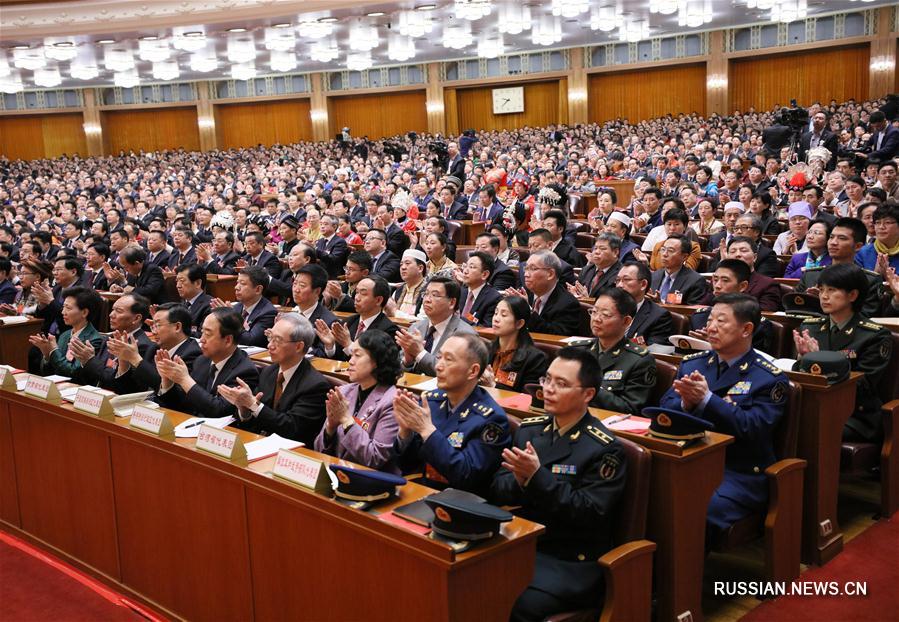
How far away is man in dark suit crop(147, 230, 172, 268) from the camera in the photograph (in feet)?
22.4

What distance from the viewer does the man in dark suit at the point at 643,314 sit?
359cm

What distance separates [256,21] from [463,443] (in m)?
11.1

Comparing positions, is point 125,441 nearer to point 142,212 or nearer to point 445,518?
point 445,518

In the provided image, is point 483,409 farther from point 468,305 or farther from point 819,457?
point 468,305

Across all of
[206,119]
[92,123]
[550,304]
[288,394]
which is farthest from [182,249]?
[92,123]

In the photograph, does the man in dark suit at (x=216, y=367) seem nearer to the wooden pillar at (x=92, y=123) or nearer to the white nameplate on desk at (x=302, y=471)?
the white nameplate on desk at (x=302, y=471)

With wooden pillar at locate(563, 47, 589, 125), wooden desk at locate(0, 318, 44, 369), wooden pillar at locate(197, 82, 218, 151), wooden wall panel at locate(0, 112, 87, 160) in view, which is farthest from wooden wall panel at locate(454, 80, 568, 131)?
wooden desk at locate(0, 318, 44, 369)

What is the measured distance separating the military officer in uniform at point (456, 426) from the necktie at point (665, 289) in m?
2.14

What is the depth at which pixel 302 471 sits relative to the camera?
2.04m

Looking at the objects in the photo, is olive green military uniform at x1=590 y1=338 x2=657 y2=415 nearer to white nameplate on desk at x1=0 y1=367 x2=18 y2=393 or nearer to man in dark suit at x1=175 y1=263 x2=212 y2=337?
white nameplate on desk at x1=0 y1=367 x2=18 y2=393

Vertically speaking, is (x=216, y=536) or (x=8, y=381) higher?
(x=8, y=381)

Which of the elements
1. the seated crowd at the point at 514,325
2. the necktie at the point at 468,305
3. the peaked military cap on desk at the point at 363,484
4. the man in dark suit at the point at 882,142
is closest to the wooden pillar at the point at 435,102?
the seated crowd at the point at 514,325

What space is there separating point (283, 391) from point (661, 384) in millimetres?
1402

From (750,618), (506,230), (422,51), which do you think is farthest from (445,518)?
(422,51)
